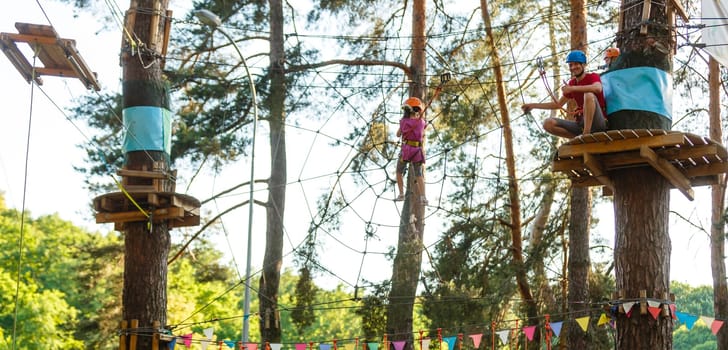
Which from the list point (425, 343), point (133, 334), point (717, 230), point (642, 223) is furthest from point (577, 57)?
point (717, 230)

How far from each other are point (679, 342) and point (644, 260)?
77.1ft

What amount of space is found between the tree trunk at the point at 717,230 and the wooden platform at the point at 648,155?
7.14 metres

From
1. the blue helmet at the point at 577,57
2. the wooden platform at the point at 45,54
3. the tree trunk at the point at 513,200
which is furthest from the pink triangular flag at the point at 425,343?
the wooden platform at the point at 45,54

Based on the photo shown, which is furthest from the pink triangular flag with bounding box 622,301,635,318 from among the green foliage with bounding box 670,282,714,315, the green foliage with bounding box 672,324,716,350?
the green foliage with bounding box 672,324,716,350

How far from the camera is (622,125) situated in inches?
350

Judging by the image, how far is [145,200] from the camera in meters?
11.1

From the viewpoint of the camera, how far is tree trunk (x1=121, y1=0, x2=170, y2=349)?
36.1 ft

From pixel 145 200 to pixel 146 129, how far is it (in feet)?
2.66

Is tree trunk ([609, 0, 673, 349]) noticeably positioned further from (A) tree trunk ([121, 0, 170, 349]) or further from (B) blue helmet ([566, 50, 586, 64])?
(A) tree trunk ([121, 0, 170, 349])

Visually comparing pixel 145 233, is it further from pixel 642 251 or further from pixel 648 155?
pixel 648 155

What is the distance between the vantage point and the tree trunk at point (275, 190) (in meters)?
15.7

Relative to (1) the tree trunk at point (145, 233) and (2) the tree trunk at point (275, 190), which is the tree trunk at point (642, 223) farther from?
(2) the tree trunk at point (275, 190)

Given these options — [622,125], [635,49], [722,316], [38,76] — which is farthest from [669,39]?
[722,316]

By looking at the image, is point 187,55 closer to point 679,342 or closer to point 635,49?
point 635,49
